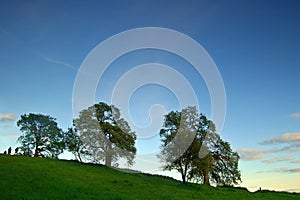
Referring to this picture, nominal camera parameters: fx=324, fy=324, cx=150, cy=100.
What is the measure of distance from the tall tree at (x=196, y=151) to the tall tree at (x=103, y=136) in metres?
6.19

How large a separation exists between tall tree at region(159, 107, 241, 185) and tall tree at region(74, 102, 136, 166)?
20.3 ft

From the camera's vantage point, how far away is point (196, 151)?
4750 cm

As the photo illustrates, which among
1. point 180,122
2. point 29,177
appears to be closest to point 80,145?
point 180,122

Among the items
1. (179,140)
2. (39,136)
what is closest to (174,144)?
(179,140)

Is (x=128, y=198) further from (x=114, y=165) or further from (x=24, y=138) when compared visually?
(x=24, y=138)

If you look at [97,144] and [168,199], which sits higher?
[97,144]

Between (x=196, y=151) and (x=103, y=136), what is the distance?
49.2 feet

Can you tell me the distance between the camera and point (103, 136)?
51.8 meters

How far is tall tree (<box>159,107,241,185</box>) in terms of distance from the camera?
47.9m

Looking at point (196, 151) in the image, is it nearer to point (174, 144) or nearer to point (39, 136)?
point (174, 144)

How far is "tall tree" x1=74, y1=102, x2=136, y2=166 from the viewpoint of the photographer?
51.5 meters

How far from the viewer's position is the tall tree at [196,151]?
4788 centimetres

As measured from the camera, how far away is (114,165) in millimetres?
52062

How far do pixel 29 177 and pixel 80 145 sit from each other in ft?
89.3
